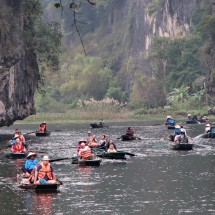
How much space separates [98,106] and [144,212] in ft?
329

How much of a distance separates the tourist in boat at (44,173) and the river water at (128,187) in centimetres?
70

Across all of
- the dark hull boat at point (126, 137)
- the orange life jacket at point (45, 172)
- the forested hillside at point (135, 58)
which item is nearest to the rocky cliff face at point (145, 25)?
the forested hillside at point (135, 58)

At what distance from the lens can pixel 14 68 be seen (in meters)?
74.4

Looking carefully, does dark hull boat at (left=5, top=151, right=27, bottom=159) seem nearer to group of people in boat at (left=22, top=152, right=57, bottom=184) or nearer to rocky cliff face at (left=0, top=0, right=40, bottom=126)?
rocky cliff face at (left=0, top=0, right=40, bottom=126)

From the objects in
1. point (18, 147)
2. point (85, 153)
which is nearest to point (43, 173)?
point (85, 153)

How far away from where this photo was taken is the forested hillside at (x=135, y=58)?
133 m

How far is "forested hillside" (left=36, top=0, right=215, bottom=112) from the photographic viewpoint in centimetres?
13262

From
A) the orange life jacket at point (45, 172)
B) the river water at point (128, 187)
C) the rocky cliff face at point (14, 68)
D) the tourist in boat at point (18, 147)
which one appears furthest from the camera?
the rocky cliff face at point (14, 68)

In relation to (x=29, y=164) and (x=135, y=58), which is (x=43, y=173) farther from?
(x=135, y=58)

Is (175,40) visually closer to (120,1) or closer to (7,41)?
(120,1)

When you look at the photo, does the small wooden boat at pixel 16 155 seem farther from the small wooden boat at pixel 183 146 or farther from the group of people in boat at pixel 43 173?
the group of people in boat at pixel 43 173

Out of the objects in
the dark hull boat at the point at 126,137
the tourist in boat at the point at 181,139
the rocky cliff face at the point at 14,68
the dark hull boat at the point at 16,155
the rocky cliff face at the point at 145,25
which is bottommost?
the dark hull boat at the point at 16,155

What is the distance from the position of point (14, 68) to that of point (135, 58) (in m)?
81.7

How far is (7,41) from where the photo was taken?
69.2 m
